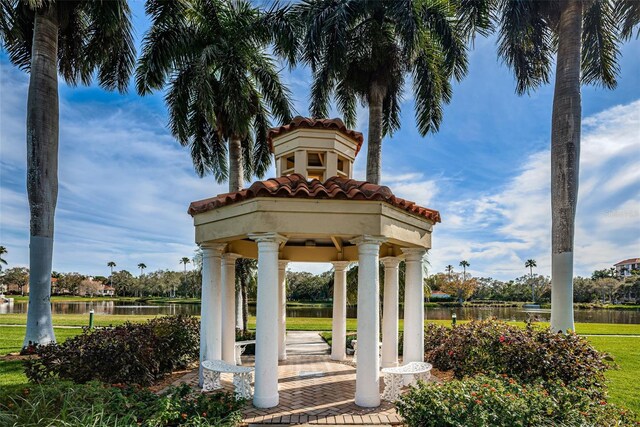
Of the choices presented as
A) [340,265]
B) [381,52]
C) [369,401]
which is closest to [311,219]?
[369,401]

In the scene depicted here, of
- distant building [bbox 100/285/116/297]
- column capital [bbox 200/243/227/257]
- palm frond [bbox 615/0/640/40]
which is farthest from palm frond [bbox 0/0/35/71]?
distant building [bbox 100/285/116/297]

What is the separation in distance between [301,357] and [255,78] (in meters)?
11.0

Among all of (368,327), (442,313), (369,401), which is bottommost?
(442,313)

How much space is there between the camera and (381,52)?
13891mm

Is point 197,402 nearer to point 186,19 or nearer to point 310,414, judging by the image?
point 310,414

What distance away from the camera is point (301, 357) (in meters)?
13.2

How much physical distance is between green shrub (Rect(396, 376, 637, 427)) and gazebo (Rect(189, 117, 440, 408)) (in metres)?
1.73

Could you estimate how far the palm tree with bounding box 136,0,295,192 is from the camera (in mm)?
13961

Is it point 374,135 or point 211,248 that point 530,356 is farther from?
point 374,135

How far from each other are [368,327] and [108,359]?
19.7ft

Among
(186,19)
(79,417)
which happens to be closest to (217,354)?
(79,417)

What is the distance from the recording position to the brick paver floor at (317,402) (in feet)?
22.3

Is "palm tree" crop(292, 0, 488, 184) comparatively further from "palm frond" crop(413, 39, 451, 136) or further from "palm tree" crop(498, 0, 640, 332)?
"palm tree" crop(498, 0, 640, 332)

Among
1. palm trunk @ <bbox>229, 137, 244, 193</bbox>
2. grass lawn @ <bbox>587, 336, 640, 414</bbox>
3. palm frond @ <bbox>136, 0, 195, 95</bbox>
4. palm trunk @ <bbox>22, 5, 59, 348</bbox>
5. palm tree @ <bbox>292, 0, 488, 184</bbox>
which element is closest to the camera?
grass lawn @ <bbox>587, 336, 640, 414</bbox>
